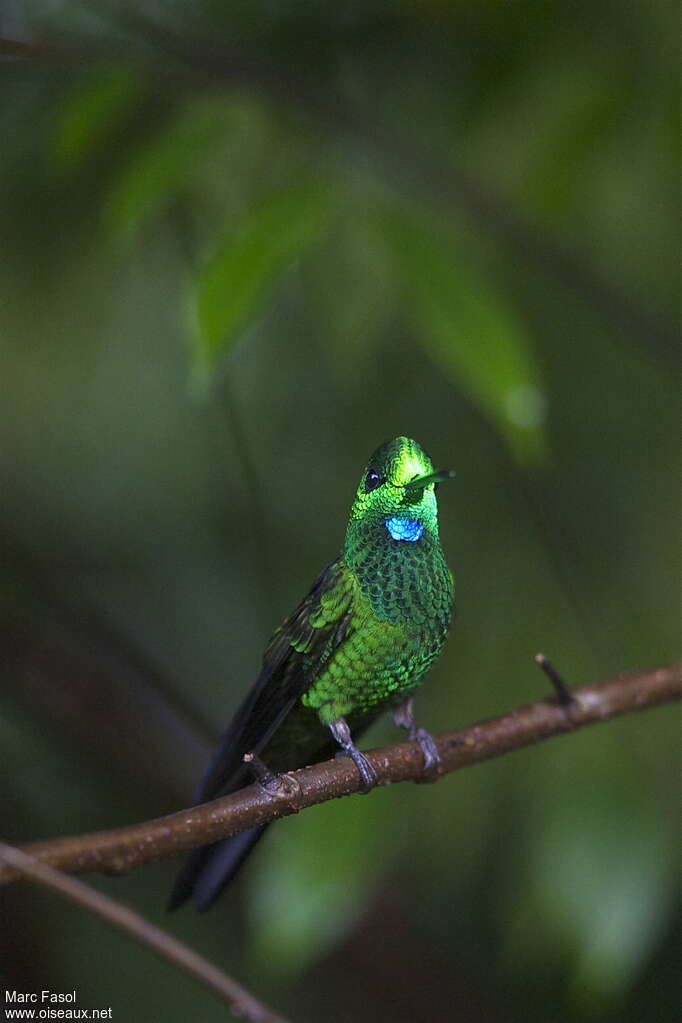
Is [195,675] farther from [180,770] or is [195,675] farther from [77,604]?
[77,604]

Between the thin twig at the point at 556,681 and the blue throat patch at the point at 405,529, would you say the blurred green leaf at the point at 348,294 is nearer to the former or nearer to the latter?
the thin twig at the point at 556,681

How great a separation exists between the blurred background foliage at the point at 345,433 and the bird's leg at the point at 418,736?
0.15 meters

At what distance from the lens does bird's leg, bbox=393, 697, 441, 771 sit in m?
0.65

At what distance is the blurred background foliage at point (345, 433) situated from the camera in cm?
84

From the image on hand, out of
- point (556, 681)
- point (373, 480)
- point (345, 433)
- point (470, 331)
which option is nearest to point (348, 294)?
point (345, 433)

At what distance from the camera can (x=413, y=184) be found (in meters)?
1.12

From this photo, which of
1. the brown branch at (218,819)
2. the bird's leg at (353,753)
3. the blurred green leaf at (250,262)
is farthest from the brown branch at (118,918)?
the blurred green leaf at (250,262)

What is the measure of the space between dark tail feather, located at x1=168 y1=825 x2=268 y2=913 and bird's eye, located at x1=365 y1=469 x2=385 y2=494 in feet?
0.72

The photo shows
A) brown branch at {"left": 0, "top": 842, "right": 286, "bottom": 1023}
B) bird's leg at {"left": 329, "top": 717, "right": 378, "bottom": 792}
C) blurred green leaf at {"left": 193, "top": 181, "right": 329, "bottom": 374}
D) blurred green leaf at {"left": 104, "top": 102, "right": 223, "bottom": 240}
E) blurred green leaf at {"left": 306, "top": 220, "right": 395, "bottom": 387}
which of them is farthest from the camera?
blurred green leaf at {"left": 306, "top": 220, "right": 395, "bottom": 387}

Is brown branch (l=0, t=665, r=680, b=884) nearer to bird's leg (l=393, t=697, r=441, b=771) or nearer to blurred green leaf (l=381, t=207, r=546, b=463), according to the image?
bird's leg (l=393, t=697, r=441, b=771)

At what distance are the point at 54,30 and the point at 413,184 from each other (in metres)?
0.38

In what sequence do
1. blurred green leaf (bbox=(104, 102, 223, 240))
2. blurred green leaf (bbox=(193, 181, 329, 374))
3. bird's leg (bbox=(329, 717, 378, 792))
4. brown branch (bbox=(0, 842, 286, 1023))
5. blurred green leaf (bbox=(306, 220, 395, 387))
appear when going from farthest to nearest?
blurred green leaf (bbox=(306, 220, 395, 387)), blurred green leaf (bbox=(104, 102, 223, 240)), blurred green leaf (bbox=(193, 181, 329, 374)), bird's leg (bbox=(329, 717, 378, 792)), brown branch (bbox=(0, 842, 286, 1023))

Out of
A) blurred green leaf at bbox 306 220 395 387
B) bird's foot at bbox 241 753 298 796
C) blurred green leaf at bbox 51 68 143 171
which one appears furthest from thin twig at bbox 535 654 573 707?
blurred green leaf at bbox 51 68 143 171

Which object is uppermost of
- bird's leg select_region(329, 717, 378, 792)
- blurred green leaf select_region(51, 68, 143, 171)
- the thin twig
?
blurred green leaf select_region(51, 68, 143, 171)
